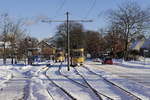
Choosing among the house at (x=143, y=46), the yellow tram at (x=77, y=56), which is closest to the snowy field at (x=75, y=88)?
the yellow tram at (x=77, y=56)

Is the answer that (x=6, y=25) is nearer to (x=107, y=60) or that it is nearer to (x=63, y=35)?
(x=107, y=60)

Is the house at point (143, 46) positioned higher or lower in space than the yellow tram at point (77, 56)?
higher

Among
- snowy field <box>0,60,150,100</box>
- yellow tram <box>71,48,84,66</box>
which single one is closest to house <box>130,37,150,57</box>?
yellow tram <box>71,48,84,66</box>

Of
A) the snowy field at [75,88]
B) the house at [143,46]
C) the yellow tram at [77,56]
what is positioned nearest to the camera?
the snowy field at [75,88]

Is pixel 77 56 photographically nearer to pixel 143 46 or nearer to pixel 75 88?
pixel 75 88

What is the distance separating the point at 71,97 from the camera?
14.6 meters

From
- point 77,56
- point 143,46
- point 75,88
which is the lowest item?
point 75,88

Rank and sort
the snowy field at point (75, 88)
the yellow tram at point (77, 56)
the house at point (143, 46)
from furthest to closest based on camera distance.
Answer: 1. the house at point (143, 46)
2. the yellow tram at point (77, 56)
3. the snowy field at point (75, 88)

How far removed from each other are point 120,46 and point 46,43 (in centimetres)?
5607

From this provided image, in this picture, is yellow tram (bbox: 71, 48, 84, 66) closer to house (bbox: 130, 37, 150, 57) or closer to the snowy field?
the snowy field

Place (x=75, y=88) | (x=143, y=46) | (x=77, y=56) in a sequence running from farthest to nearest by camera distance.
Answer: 1. (x=143, y=46)
2. (x=77, y=56)
3. (x=75, y=88)

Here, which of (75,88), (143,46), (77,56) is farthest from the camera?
(143,46)

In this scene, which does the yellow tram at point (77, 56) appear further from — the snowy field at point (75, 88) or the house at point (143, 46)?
the house at point (143, 46)

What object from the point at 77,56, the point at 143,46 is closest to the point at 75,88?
the point at 77,56
